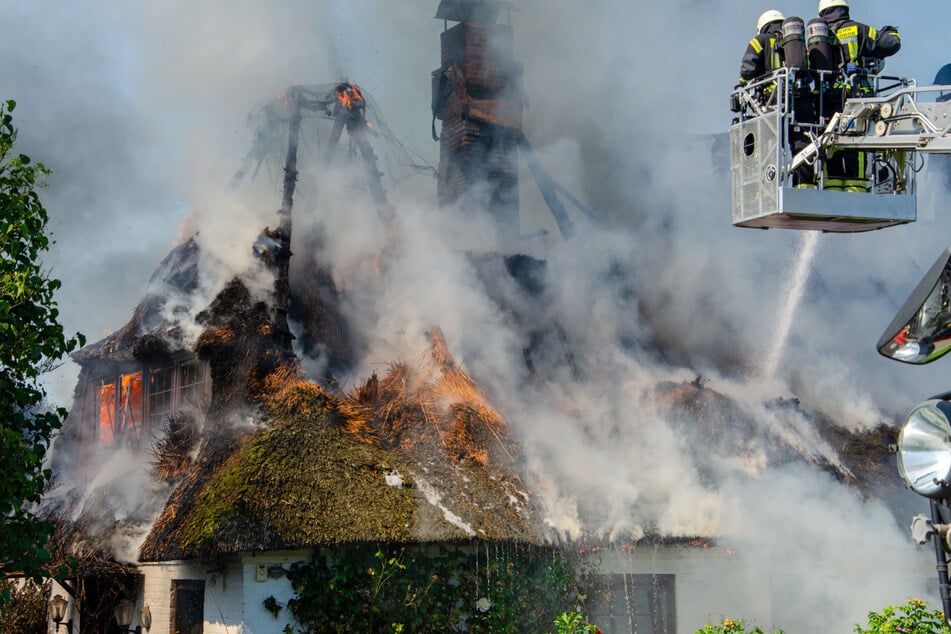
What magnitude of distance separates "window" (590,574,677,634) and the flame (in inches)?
339

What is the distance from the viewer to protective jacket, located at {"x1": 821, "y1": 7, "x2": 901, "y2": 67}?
8602 millimetres

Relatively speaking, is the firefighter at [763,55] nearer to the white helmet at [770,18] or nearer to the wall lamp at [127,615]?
the white helmet at [770,18]

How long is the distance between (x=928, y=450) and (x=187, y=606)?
1088 centimetres

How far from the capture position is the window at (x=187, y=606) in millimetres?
12898

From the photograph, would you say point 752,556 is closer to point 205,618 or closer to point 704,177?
point 205,618

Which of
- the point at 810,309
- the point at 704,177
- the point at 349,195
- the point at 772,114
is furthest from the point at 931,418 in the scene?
the point at 704,177

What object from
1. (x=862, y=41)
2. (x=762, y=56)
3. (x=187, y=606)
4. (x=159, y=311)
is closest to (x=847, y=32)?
(x=862, y=41)

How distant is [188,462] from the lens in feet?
45.1

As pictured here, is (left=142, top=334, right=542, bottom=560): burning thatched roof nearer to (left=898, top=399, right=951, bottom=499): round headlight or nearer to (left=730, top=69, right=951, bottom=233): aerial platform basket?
(left=730, top=69, right=951, bottom=233): aerial platform basket

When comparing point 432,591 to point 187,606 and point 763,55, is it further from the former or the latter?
point 763,55

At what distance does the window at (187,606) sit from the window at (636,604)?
4900mm

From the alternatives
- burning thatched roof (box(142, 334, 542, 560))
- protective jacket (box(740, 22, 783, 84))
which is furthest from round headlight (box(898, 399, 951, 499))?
burning thatched roof (box(142, 334, 542, 560))

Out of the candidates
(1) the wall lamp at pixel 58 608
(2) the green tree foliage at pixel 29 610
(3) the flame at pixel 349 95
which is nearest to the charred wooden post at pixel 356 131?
(3) the flame at pixel 349 95

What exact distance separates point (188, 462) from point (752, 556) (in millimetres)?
7431
